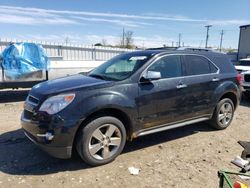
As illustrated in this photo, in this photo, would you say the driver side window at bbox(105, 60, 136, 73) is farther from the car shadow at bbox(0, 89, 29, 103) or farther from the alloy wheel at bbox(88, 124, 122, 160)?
the car shadow at bbox(0, 89, 29, 103)

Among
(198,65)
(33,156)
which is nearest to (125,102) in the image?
(33,156)

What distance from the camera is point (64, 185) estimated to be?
11.1ft

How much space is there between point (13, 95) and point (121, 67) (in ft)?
20.2

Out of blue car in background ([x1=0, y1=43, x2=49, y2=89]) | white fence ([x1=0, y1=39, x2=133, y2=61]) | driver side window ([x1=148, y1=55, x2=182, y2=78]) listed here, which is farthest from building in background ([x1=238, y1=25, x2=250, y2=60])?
driver side window ([x1=148, y1=55, x2=182, y2=78])

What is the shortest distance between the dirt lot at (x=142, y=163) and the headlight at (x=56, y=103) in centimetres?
95

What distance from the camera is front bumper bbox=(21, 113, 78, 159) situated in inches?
138

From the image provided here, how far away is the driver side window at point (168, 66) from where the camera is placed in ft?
14.9

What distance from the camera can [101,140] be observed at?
3887 mm

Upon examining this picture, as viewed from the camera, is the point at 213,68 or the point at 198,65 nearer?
the point at 198,65

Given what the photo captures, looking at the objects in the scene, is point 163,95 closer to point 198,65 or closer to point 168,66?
point 168,66

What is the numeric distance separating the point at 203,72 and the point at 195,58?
340mm

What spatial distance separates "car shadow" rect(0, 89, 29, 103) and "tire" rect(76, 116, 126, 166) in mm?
5741

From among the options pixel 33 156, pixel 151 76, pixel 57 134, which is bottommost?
pixel 33 156

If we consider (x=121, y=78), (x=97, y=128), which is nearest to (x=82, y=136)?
(x=97, y=128)
